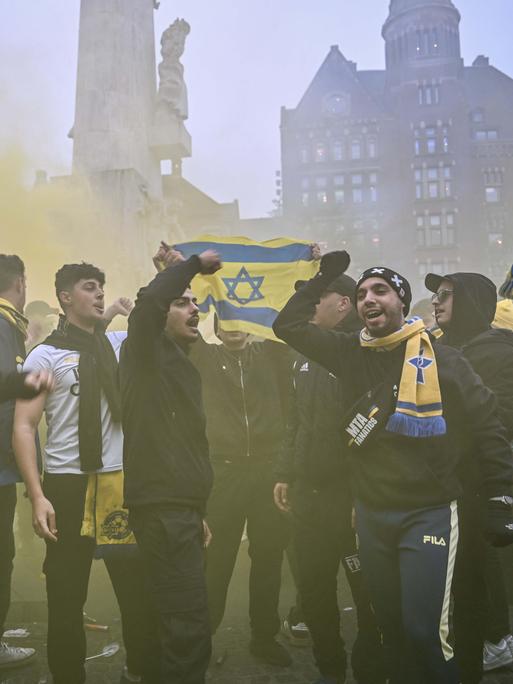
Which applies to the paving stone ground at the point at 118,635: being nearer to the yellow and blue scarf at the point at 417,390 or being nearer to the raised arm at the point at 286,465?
the raised arm at the point at 286,465

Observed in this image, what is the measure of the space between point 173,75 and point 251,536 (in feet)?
45.1

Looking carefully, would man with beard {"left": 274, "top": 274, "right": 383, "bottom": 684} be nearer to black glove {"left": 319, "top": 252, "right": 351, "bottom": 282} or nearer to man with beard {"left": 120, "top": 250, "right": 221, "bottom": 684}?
black glove {"left": 319, "top": 252, "right": 351, "bottom": 282}

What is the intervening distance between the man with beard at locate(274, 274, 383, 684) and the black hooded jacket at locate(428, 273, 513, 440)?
73 cm

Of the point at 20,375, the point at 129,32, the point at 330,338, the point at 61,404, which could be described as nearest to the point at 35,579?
the point at 61,404

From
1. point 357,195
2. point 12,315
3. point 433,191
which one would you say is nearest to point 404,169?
point 433,191

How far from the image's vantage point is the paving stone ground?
4051 millimetres

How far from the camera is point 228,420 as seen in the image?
A: 4543 mm

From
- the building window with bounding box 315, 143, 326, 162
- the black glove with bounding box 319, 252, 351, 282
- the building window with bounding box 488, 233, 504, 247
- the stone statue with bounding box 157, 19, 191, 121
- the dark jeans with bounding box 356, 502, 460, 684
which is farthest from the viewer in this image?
the building window with bounding box 315, 143, 326, 162

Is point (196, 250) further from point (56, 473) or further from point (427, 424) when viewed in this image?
point (427, 424)

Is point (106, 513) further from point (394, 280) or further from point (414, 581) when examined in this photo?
point (394, 280)

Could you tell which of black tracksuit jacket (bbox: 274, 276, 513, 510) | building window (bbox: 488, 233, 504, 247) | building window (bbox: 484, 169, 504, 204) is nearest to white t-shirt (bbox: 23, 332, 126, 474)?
black tracksuit jacket (bbox: 274, 276, 513, 510)

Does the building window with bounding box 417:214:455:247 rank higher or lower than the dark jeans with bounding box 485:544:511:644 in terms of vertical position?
higher

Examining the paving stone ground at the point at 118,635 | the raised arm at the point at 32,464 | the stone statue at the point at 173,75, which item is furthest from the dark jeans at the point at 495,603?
the stone statue at the point at 173,75

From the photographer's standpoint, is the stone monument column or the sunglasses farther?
the stone monument column
